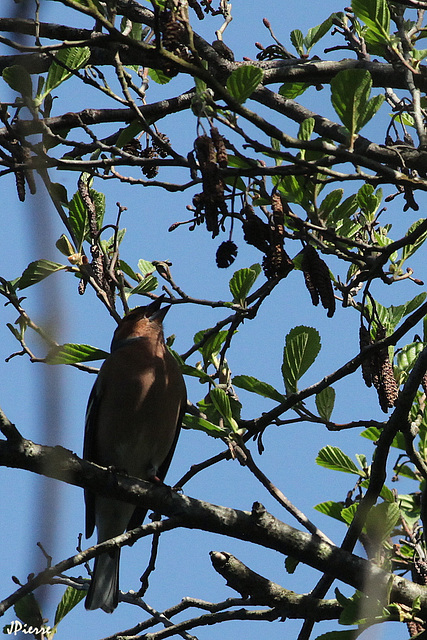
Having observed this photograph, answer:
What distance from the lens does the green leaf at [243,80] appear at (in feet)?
9.98

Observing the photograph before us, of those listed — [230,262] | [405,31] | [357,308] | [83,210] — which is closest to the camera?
[230,262]

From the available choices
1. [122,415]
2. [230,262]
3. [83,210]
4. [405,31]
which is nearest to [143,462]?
[122,415]

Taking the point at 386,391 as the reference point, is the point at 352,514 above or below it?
below

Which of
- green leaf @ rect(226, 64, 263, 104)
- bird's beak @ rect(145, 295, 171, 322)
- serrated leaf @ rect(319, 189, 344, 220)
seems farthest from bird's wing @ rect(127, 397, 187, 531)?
green leaf @ rect(226, 64, 263, 104)

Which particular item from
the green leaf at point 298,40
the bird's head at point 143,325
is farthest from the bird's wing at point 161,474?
the green leaf at point 298,40

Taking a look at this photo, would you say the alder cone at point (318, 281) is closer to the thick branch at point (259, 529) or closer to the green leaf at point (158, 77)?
the thick branch at point (259, 529)

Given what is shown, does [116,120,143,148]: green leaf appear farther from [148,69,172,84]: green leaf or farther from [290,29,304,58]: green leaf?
[290,29,304,58]: green leaf

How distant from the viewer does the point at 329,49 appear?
4938 millimetres

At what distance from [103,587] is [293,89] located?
13.9ft

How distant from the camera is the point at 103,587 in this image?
615cm

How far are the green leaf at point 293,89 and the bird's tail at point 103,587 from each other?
3778mm

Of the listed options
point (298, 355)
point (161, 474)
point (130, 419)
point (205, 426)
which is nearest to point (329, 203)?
point (298, 355)

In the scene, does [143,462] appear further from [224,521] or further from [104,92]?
[104,92]

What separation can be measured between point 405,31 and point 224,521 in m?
2.93
